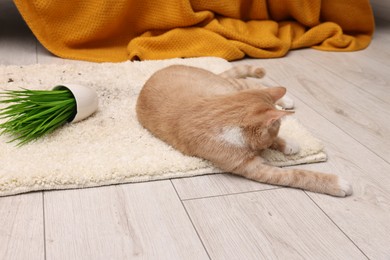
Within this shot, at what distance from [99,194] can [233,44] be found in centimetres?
135

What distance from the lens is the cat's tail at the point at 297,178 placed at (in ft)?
4.14

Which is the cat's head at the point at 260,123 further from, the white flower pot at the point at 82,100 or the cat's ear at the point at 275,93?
the white flower pot at the point at 82,100

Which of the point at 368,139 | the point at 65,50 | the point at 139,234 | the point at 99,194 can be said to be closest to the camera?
the point at 139,234

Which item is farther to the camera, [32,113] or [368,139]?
[368,139]

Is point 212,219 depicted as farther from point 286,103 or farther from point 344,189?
point 286,103

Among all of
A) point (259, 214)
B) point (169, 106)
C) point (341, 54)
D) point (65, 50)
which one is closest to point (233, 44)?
point (341, 54)

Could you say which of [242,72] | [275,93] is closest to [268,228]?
[275,93]

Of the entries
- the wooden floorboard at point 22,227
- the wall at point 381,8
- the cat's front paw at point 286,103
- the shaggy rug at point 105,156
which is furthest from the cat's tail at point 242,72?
the wall at point 381,8

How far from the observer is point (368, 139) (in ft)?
5.24

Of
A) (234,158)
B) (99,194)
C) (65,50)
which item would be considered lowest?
(65,50)

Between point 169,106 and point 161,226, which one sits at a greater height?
point 169,106

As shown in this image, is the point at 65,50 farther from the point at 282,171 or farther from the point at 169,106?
the point at 282,171

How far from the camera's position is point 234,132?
50.2 inches

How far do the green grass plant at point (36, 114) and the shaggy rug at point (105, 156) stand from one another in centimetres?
3
